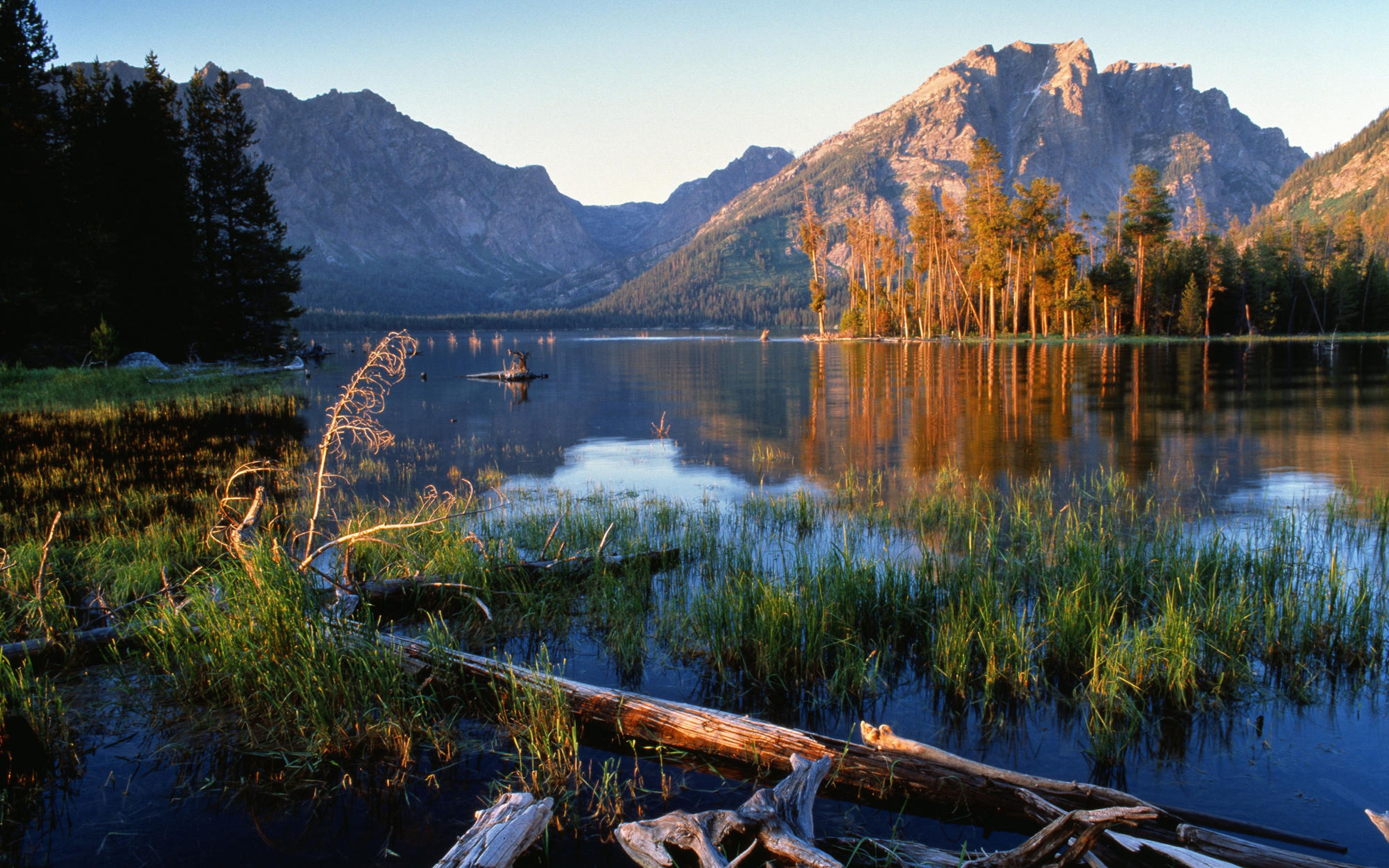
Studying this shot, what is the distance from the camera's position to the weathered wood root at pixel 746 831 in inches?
136

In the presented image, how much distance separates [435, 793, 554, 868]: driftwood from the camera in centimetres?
348

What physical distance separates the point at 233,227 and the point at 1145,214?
242 ft

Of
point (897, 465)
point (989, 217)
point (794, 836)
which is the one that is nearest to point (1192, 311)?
point (989, 217)

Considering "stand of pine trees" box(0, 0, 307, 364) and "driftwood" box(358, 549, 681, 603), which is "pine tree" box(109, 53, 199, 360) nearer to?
A: "stand of pine trees" box(0, 0, 307, 364)

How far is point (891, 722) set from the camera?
17.7ft

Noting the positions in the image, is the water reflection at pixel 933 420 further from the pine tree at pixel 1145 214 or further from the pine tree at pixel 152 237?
the pine tree at pixel 1145 214

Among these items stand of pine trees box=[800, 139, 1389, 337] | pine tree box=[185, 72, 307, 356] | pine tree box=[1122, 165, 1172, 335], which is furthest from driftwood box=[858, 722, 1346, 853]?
pine tree box=[1122, 165, 1172, 335]

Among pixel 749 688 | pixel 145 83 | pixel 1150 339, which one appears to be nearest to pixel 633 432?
pixel 749 688

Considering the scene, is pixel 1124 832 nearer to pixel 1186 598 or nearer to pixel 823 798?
pixel 823 798

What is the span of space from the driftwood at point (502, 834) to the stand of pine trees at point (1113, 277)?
2943 inches

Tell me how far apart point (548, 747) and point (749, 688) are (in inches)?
71.9

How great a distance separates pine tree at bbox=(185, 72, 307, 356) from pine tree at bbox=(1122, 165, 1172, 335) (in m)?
69.6

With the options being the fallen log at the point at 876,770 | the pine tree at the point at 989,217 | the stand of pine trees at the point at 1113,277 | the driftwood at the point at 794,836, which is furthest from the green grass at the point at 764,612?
the pine tree at the point at 989,217

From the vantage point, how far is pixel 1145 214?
70.4 m
